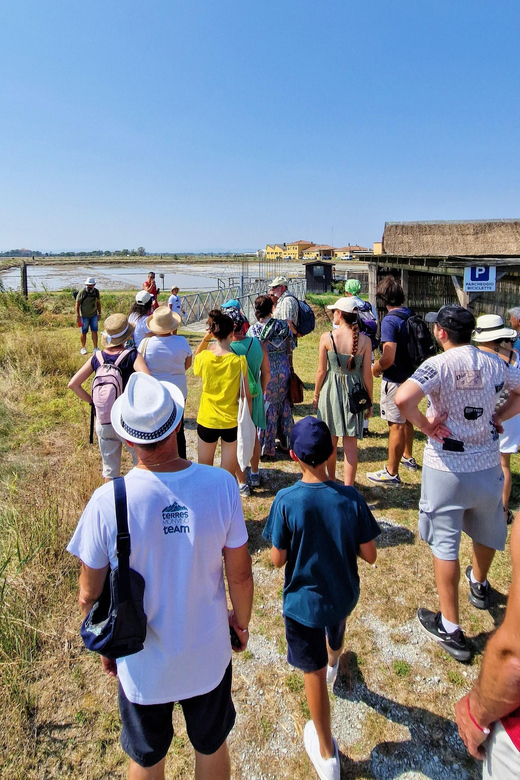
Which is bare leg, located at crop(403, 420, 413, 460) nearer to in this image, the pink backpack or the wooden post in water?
the pink backpack

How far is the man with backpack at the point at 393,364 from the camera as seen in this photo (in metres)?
3.94

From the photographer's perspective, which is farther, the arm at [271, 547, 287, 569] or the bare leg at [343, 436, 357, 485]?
the bare leg at [343, 436, 357, 485]

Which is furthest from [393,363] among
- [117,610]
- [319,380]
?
[117,610]

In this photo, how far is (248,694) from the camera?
2293 mm

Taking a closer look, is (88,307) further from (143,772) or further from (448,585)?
(143,772)

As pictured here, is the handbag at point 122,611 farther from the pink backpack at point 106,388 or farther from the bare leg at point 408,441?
the bare leg at point 408,441

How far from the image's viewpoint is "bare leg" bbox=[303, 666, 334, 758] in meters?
1.83

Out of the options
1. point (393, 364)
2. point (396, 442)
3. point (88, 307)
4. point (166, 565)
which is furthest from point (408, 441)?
point (88, 307)

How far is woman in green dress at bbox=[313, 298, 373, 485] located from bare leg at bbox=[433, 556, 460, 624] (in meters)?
1.24

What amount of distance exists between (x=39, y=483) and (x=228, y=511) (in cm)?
323

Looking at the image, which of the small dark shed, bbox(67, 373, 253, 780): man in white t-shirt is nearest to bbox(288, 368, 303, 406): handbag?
bbox(67, 373, 253, 780): man in white t-shirt

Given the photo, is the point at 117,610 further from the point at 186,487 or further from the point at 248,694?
the point at 248,694

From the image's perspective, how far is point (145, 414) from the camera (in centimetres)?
139

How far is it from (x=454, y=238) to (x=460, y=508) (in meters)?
9.73
